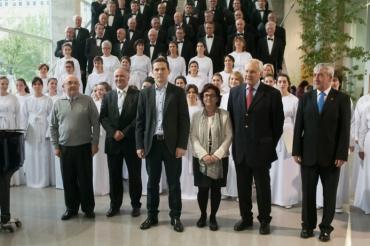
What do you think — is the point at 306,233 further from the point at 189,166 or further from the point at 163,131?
the point at 189,166

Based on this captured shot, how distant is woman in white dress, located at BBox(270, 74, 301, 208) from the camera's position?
19.6ft

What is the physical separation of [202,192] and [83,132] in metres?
1.60

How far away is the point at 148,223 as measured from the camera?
16.3 ft

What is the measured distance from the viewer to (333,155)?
4453 millimetres

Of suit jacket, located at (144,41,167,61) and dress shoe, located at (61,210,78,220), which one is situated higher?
suit jacket, located at (144,41,167,61)

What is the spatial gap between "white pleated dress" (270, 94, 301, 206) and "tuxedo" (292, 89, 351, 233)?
4.25ft

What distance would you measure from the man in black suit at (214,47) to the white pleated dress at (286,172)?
347 centimetres

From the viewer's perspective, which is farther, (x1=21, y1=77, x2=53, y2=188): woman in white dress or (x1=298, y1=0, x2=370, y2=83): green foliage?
(x1=298, y1=0, x2=370, y2=83): green foliage

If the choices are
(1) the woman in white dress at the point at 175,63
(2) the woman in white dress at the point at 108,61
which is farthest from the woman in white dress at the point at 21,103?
(1) the woman in white dress at the point at 175,63

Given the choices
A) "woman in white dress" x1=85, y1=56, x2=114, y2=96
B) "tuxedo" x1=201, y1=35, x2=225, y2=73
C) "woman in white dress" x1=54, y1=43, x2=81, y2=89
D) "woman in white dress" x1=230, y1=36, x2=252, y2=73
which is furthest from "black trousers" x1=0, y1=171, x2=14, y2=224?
"tuxedo" x1=201, y1=35, x2=225, y2=73

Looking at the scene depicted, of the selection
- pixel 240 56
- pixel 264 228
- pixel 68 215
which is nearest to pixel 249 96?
pixel 264 228

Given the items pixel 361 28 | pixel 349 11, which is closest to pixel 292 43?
pixel 361 28

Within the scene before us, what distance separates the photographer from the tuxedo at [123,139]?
5273 millimetres

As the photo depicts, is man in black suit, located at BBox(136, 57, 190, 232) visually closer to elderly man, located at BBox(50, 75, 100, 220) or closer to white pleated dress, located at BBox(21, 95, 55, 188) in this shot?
elderly man, located at BBox(50, 75, 100, 220)
